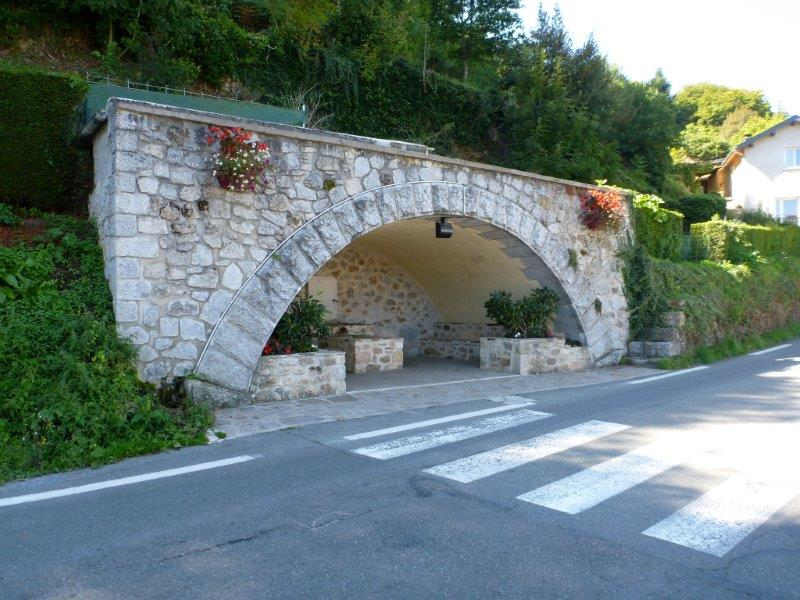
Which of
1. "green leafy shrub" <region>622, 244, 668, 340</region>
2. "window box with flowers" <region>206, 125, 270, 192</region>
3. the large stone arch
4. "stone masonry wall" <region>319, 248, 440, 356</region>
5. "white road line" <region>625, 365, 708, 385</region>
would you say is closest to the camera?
"window box with flowers" <region>206, 125, 270, 192</region>

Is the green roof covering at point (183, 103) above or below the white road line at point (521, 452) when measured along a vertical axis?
above

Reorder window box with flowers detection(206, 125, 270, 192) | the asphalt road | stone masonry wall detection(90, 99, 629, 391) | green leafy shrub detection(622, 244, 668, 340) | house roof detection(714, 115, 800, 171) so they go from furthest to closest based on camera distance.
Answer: house roof detection(714, 115, 800, 171) → green leafy shrub detection(622, 244, 668, 340) → window box with flowers detection(206, 125, 270, 192) → stone masonry wall detection(90, 99, 629, 391) → the asphalt road

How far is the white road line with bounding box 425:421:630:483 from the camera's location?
4.63 meters

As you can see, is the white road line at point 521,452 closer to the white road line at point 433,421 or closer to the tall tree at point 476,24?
the white road line at point 433,421

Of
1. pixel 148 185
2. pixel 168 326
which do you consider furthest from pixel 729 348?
pixel 148 185

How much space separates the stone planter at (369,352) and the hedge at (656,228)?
6.75 metres

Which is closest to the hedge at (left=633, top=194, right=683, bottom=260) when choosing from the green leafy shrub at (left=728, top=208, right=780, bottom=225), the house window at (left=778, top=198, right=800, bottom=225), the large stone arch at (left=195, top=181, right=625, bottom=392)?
the large stone arch at (left=195, top=181, right=625, bottom=392)

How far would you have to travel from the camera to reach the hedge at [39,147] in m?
8.41

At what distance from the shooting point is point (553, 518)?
3.68m

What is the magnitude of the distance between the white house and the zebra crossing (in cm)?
2964

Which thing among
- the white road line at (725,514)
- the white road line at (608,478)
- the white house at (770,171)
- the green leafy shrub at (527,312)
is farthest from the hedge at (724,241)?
the white house at (770,171)

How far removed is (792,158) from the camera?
102 feet

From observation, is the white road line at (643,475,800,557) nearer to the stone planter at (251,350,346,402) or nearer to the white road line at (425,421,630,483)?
the white road line at (425,421,630,483)

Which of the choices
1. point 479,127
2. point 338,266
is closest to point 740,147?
point 479,127
